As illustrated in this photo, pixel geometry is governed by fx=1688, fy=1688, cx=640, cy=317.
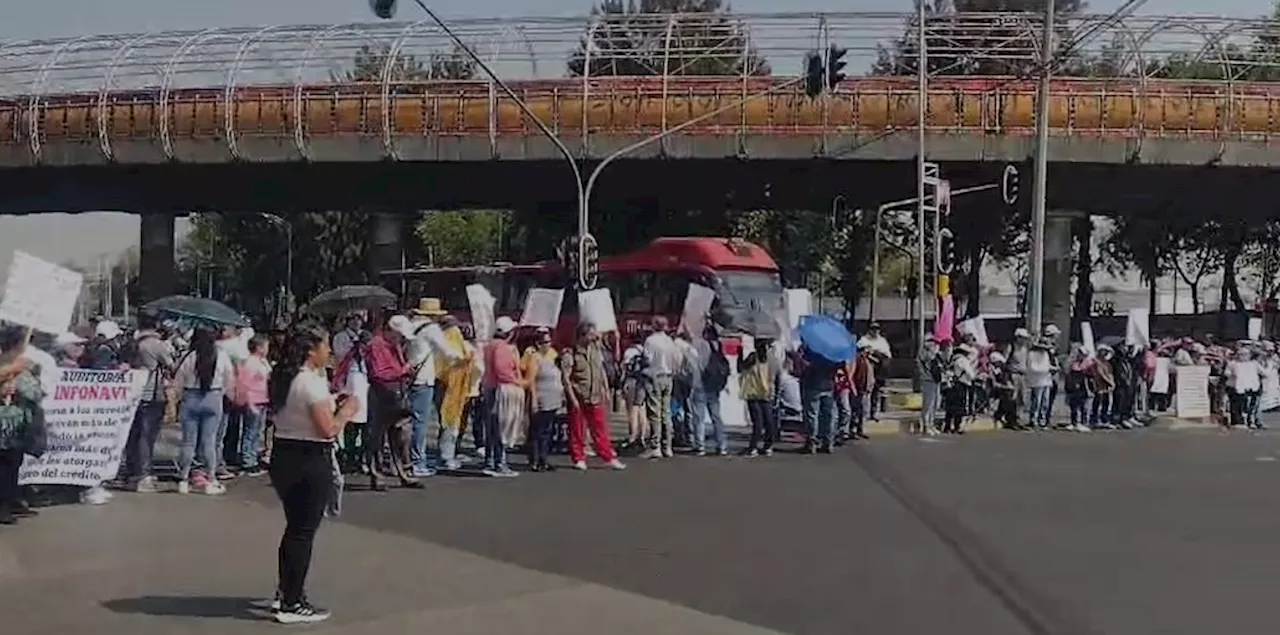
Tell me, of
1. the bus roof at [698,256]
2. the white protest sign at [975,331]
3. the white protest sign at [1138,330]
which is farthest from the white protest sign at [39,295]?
the bus roof at [698,256]

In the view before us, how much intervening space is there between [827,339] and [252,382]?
285 inches

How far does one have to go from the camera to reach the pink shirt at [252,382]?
53.3ft

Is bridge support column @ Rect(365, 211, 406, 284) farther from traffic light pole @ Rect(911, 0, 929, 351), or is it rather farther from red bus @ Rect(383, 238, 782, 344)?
traffic light pole @ Rect(911, 0, 929, 351)

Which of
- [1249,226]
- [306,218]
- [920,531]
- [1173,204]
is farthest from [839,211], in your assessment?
[920,531]

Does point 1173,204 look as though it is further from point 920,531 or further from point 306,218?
point 920,531

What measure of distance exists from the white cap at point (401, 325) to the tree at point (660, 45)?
82.2ft

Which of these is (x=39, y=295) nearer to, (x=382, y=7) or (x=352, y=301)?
(x=352, y=301)

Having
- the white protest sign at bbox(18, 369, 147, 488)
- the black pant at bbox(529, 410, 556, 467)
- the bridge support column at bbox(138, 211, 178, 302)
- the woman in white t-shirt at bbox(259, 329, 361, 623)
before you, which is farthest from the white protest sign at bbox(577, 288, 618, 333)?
the bridge support column at bbox(138, 211, 178, 302)

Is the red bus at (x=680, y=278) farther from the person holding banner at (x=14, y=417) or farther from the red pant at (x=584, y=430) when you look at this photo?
the person holding banner at (x=14, y=417)

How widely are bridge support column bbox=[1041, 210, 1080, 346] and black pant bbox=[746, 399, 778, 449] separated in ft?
100

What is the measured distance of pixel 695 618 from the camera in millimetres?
9344

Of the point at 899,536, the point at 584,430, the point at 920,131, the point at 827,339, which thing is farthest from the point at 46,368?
the point at 920,131

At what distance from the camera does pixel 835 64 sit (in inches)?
1147

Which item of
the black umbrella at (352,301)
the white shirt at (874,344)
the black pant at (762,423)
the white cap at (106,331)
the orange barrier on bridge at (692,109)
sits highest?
the orange barrier on bridge at (692,109)
